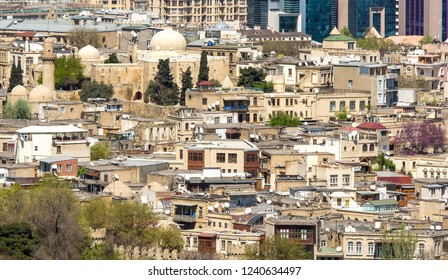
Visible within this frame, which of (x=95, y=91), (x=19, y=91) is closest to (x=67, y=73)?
(x=95, y=91)

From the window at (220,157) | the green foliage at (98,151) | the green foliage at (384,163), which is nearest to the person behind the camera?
the window at (220,157)

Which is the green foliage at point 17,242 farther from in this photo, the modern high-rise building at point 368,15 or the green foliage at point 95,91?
the modern high-rise building at point 368,15

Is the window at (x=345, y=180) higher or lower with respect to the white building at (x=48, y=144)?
lower

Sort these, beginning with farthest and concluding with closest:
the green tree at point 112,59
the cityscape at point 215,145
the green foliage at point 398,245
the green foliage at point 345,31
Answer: the green foliage at point 345,31
the green tree at point 112,59
the cityscape at point 215,145
the green foliage at point 398,245

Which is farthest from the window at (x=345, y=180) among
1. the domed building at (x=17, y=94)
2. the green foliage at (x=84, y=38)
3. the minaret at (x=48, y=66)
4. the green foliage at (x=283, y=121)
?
the green foliage at (x=84, y=38)

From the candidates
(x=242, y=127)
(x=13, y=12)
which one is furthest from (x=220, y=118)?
(x=13, y=12)

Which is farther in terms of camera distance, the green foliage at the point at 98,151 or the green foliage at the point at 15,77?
the green foliage at the point at 15,77

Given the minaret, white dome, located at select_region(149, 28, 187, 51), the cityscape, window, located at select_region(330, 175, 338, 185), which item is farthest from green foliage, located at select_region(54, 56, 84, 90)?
window, located at select_region(330, 175, 338, 185)
